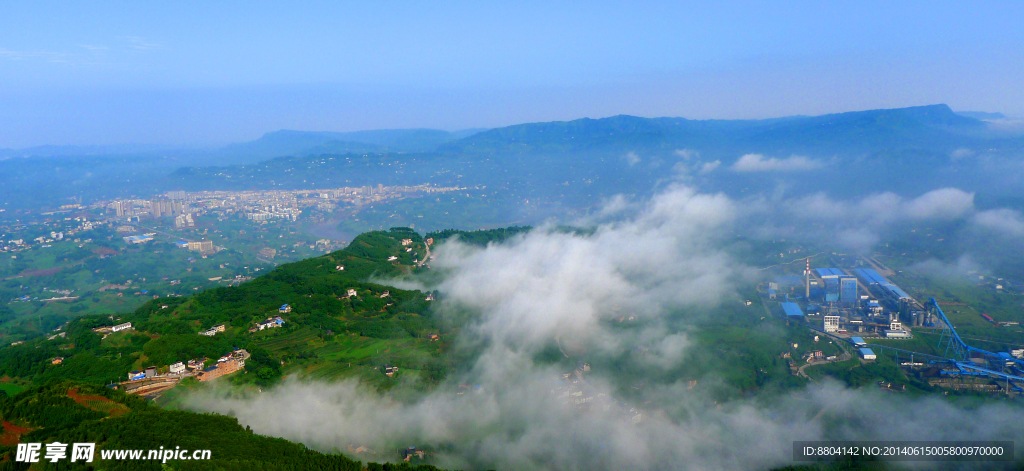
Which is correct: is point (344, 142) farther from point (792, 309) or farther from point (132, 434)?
point (132, 434)

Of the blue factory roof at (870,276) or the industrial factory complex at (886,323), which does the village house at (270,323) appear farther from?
the blue factory roof at (870,276)

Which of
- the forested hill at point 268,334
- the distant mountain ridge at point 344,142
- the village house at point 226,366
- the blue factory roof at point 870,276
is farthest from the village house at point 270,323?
the distant mountain ridge at point 344,142

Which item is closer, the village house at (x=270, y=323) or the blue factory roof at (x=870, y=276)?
the village house at (x=270, y=323)

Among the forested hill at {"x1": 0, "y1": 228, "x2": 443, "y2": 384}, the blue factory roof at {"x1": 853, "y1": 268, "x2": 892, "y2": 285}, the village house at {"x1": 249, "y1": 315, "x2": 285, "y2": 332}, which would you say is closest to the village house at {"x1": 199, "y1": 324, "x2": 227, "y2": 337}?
the forested hill at {"x1": 0, "y1": 228, "x2": 443, "y2": 384}

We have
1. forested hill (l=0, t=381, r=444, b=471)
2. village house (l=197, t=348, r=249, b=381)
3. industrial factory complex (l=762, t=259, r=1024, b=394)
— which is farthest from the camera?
industrial factory complex (l=762, t=259, r=1024, b=394)

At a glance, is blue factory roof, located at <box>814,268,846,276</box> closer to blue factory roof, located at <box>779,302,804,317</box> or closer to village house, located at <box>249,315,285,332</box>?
blue factory roof, located at <box>779,302,804,317</box>

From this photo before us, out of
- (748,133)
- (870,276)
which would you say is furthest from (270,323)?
(748,133)
